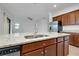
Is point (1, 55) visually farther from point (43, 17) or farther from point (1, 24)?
point (43, 17)

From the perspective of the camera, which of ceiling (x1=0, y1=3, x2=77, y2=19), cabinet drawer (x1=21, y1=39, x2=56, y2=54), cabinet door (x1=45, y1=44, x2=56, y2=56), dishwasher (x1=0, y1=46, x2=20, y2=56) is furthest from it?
cabinet door (x1=45, y1=44, x2=56, y2=56)

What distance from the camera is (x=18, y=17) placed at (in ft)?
4.59

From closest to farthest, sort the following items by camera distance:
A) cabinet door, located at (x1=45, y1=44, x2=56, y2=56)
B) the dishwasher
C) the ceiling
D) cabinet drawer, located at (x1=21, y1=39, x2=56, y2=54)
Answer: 1. the dishwasher
2. the ceiling
3. cabinet drawer, located at (x1=21, y1=39, x2=56, y2=54)
4. cabinet door, located at (x1=45, y1=44, x2=56, y2=56)

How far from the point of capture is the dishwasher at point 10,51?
3.77 feet

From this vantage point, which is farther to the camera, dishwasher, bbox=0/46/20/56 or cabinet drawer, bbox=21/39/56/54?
cabinet drawer, bbox=21/39/56/54

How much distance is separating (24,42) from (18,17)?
1.02ft

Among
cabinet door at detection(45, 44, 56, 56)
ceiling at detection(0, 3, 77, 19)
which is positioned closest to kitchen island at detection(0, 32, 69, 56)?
cabinet door at detection(45, 44, 56, 56)

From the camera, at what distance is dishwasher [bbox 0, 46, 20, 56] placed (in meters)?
1.15

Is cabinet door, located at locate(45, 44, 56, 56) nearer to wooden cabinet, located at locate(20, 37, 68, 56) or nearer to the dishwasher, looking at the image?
wooden cabinet, located at locate(20, 37, 68, 56)

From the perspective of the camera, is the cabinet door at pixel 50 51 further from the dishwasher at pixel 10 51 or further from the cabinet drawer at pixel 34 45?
the dishwasher at pixel 10 51

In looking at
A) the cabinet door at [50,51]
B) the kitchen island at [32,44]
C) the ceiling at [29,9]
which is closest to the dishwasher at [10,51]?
the kitchen island at [32,44]

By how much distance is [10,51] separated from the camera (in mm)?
1205

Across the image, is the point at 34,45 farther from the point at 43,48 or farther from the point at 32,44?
the point at 43,48

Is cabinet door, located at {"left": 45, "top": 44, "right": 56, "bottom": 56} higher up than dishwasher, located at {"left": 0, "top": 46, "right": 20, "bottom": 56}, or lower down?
lower down
